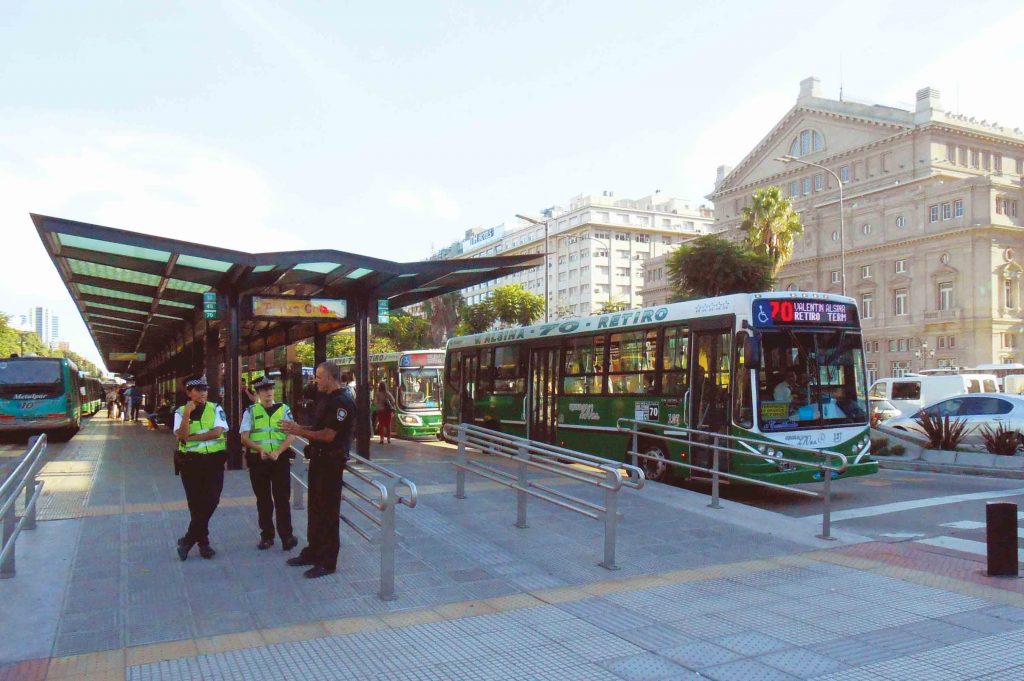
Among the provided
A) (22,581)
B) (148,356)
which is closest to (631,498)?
(22,581)

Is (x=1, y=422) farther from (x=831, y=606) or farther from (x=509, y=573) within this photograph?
(x=831, y=606)

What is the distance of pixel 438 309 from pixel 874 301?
3637cm

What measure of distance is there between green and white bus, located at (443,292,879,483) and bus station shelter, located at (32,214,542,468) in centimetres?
234

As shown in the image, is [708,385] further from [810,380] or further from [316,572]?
[316,572]

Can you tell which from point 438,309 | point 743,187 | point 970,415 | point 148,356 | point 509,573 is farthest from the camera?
point 743,187

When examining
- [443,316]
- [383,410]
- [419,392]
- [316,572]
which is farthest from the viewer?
[443,316]

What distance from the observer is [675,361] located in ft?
41.3

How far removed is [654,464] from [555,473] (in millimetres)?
4080

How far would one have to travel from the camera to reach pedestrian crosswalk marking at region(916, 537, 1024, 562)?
26.6 ft

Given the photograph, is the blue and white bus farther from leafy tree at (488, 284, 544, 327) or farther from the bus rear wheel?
leafy tree at (488, 284, 544, 327)

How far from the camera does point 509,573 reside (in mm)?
7035

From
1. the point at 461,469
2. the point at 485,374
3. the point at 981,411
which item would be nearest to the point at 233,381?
the point at 461,469

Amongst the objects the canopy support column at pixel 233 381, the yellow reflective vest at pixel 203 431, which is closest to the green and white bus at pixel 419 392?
the canopy support column at pixel 233 381

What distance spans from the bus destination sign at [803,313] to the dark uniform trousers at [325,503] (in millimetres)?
6927
